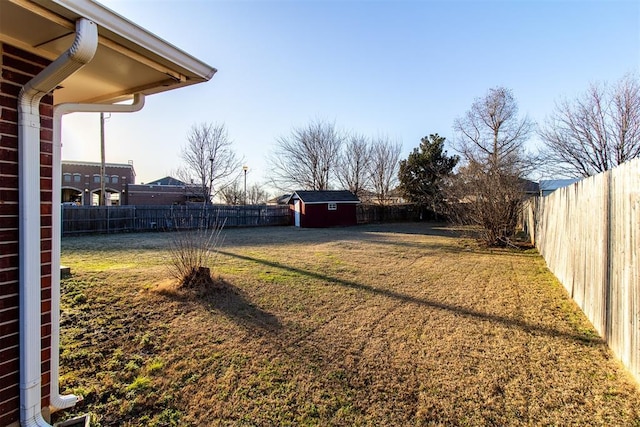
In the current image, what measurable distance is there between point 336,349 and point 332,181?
2659cm

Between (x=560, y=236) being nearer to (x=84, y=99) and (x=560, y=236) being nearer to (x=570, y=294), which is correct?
(x=570, y=294)

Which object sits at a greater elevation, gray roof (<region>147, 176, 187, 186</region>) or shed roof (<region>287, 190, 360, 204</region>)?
gray roof (<region>147, 176, 187, 186</region>)

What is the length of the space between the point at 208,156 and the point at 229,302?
70.8ft

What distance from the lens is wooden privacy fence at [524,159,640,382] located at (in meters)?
2.69

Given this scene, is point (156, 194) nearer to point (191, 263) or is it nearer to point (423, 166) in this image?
point (423, 166)

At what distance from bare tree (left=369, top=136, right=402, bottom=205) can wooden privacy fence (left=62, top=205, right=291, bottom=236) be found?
33.9ft

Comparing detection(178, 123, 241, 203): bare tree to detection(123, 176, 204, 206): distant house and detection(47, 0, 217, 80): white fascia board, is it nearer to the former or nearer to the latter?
detection(123, 176, 204, 206): distant house

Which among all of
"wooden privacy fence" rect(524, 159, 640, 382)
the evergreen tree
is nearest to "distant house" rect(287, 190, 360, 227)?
the evergreen tree

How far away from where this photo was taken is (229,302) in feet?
14.8

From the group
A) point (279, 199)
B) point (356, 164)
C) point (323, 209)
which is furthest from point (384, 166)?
point (279, 199)

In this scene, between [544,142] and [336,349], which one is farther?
[544,142]

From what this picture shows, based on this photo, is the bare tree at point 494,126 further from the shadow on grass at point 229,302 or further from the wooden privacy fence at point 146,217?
the shadow on grass at point 229,302

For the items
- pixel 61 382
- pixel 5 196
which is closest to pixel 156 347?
pixel 61 382

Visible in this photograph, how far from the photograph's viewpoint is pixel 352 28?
8234mm
